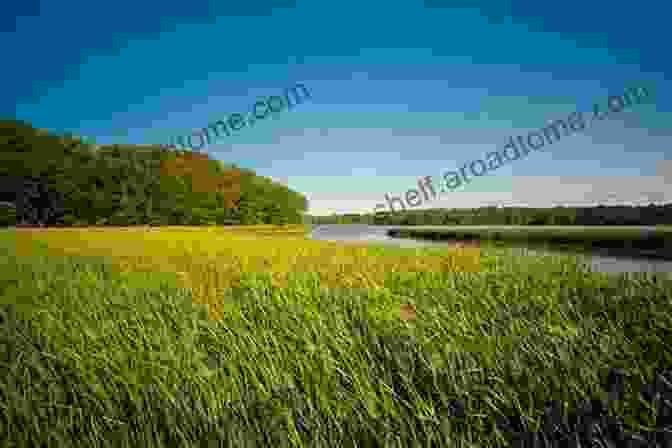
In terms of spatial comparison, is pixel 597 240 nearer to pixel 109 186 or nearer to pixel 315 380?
pixel 315 380

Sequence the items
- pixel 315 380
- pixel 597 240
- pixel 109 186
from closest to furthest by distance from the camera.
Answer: pixel 315 380
pixel 597 240
pixel 109 186

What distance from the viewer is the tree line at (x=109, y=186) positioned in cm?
3672

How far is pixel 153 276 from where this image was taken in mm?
5453

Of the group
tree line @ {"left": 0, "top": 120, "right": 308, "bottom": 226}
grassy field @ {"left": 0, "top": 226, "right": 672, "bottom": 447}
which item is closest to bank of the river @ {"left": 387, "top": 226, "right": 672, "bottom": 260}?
grassy field @ {"left": 0, "top": 226, "right": 672, "bottom": 447}

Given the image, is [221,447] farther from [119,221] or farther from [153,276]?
[119,221]

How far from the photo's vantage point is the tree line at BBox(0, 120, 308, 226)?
36719 mm

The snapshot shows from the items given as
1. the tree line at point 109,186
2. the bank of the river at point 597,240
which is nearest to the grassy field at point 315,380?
the bank of the river at point 597,240

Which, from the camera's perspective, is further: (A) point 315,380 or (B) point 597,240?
(B) point 597,240

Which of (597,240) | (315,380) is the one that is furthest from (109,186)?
(597,240)

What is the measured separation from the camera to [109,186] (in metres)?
41.0

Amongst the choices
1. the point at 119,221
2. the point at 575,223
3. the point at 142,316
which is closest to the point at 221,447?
the point at 142,316

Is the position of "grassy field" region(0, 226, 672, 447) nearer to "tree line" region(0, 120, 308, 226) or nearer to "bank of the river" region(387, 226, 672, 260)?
"bank of the river" region(387, 226, 672, 260)

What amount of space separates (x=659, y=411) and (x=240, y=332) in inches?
90.2

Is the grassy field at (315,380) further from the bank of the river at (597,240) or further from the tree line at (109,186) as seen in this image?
the tree line at (109,186)
